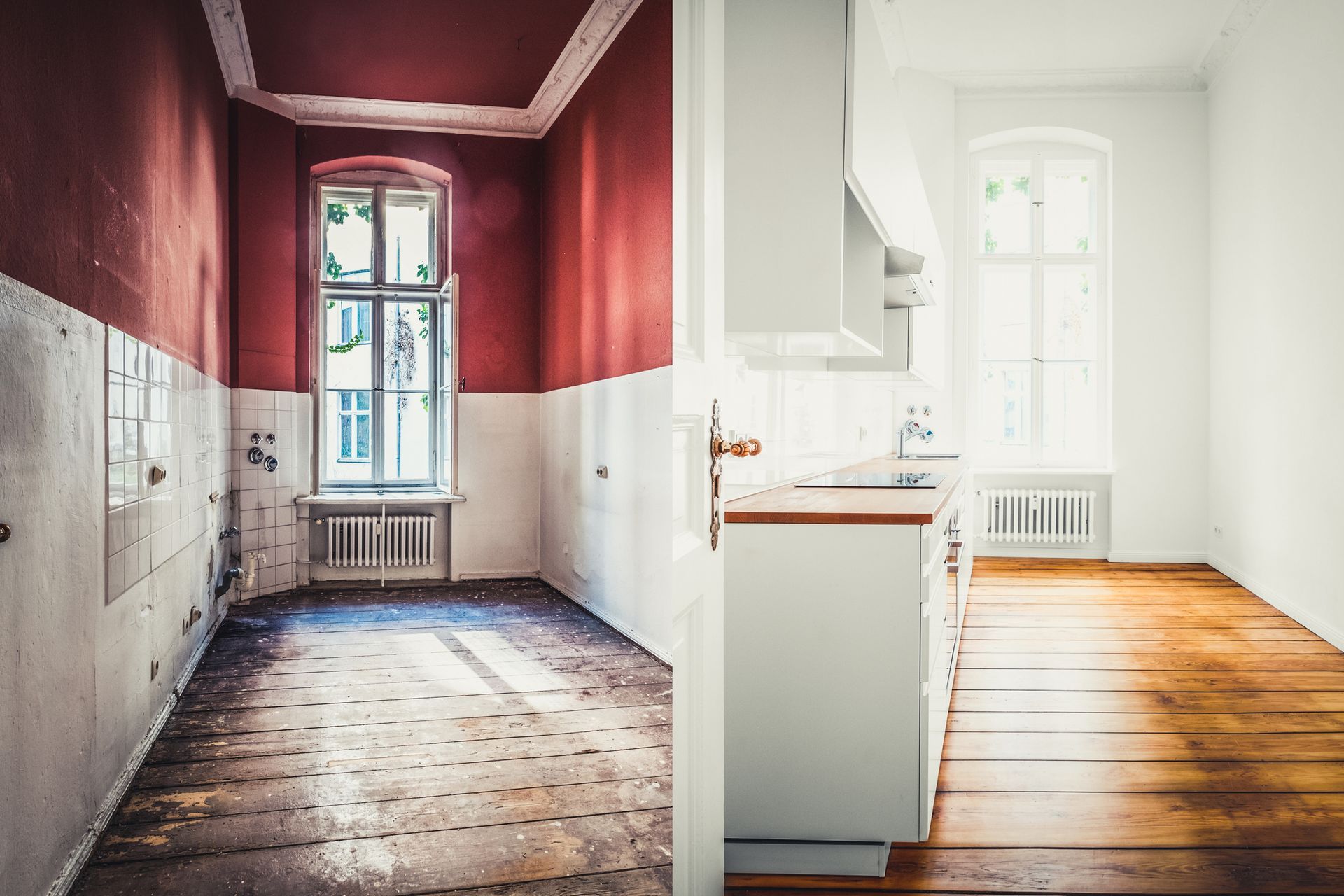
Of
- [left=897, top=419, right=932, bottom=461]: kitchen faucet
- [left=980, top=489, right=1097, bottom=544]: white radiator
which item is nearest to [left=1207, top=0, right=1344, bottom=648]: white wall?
[left=980, top=489, right=1097, bottom=544]: white radiator

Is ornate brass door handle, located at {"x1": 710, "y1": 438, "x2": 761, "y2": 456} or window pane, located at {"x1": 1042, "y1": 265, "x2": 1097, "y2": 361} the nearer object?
ornate brass door handle, located at {"x1": 710, "y1": 438, "x2": 761, "y2": 456}

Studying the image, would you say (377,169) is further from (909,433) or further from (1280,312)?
(1280,312)

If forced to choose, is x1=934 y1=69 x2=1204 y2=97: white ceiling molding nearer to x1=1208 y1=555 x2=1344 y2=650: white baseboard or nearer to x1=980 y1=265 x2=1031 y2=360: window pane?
x1=980 y1=265 x2=1031 y2=360: window pane

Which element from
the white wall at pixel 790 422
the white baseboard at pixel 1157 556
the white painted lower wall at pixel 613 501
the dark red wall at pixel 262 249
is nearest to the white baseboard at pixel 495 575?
the white painted lower wall at pixel 613 501

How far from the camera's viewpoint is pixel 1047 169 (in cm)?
615

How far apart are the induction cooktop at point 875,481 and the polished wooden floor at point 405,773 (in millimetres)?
1007

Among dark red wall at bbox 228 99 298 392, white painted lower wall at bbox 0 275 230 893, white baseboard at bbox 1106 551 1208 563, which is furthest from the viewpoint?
white baseboard at bbox 1106 551 1208 563

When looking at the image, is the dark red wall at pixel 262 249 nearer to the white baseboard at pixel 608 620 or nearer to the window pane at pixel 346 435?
the window pane at pixel 346 435

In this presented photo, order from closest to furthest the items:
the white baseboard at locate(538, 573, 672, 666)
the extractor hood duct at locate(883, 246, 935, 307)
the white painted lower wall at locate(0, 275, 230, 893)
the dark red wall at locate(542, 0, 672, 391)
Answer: the white painted lower wall at locate(0, 275, 230, 893)
the extractor hood duct at locate(883, 246, 935, 307)
the dark red wall at locate(542, 0, 672, 391)
the white baseboard at locate(538, 573, 672, 666)

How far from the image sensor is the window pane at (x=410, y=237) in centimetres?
519

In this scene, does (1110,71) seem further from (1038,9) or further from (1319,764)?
(1319,764)

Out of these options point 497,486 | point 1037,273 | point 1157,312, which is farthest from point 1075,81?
point 497,486

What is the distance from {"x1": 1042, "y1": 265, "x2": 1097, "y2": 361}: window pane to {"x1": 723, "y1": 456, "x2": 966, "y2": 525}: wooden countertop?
3882mm

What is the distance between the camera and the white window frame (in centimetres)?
606
